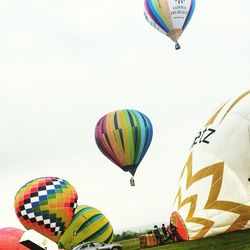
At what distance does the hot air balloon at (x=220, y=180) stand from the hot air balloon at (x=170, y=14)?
38.9 feet

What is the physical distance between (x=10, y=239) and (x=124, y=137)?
12.8 meters

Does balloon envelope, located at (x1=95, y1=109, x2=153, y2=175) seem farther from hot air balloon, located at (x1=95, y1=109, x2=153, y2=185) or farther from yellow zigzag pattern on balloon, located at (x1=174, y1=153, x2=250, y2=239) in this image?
yellow zigzag pattern on balloon, located at (x1=174, y1=153, x2=250, y2=239)

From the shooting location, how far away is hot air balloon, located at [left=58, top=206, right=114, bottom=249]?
23.4 metres

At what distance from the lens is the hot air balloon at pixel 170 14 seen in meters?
26.5

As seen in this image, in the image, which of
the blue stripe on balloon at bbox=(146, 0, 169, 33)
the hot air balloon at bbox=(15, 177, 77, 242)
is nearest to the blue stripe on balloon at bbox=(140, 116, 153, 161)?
the hot air balloon at bbox=(15, 177, 77, 242)

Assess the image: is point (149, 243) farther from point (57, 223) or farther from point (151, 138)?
point (151, 138)

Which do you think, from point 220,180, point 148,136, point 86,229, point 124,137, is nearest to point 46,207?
point 86,229

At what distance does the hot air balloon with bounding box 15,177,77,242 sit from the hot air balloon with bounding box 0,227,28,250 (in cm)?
987

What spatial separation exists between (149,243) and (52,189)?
6.68m

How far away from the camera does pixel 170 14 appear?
87.1ft

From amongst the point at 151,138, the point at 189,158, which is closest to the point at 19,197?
the point at 151,138

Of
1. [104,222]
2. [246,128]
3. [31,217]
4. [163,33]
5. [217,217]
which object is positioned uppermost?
[163,33]

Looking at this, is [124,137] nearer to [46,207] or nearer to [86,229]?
[86,229]

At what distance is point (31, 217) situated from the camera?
75.0ft
